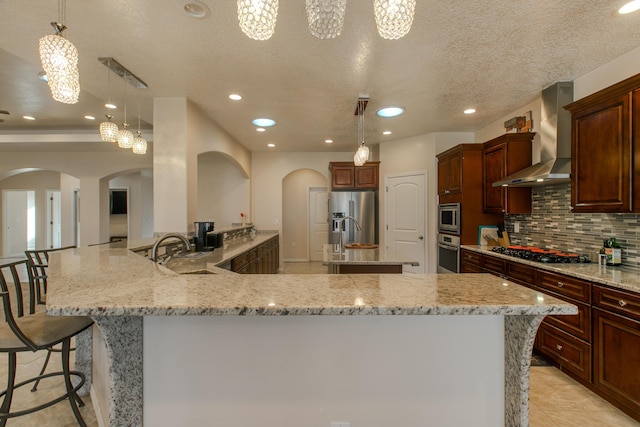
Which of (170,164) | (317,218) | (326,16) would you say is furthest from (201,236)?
(317,218)

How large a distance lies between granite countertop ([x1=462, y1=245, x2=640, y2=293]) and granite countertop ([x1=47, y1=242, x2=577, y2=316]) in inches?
54.4

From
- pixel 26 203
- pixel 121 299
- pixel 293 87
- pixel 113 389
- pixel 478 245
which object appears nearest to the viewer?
pixel 121 299

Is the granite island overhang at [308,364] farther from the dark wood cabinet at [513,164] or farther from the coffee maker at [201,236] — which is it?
the dark wood cabinet at [513,164]

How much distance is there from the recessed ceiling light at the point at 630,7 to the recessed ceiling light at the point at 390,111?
1990 millimetres

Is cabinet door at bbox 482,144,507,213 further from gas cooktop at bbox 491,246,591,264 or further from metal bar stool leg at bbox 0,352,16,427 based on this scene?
metal bar stool leg at bbox 0,352,16,427

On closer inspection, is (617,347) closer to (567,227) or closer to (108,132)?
(567,227)

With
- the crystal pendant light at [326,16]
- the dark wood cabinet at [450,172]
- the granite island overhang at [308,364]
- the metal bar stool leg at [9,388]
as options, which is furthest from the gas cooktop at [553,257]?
the metal bar stool leg at [9,388]

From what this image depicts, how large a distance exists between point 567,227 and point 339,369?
315 centimetres

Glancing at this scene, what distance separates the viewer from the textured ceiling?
185 centimetres

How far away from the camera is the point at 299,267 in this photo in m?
6.84

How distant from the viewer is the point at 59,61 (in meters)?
1.44

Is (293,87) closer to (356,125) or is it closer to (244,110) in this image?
(244,110)

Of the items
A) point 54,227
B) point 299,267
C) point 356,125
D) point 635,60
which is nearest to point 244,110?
point 356,125

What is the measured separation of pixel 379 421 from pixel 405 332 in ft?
1.14
